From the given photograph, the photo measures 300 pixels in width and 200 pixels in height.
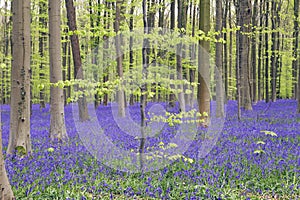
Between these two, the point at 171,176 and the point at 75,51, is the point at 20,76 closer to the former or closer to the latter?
the point at 171,176

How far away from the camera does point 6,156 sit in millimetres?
8109

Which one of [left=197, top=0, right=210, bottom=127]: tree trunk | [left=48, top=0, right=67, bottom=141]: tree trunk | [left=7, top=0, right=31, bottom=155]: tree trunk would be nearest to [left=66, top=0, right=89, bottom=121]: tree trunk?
[left=48, top=0, right=67, bottom=141]: tree trunk

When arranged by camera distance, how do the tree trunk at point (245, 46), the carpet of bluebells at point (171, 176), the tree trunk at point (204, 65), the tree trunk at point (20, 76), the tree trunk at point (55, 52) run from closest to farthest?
the carpet of bluebells at point (171, 176), the tree trunk at point (20, 76), the tree trunk at point (55, 52), the tree trunk at point (204, 65), the tree trunk at point (245, 46)

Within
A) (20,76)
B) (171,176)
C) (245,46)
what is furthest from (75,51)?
(171,176)

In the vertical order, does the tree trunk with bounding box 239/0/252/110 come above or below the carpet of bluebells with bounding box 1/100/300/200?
above

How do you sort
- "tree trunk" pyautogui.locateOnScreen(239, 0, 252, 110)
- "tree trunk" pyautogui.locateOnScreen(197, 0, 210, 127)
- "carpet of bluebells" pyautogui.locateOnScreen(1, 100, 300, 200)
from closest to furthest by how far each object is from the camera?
"carpet of bluebells" pyautogui.locateOnScreen(1, 100, 300, 200)
"tree trunk" pyautogui.locateOnScreen(197, 0, 210, 127)
"tree trunk" pyautogui.locateOnScreen(239, 0, 252, 110)

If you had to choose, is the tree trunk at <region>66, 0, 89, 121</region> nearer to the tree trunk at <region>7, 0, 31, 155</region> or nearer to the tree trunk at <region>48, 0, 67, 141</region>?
the tree trunk at <region>48, 0, 67, 141</region>

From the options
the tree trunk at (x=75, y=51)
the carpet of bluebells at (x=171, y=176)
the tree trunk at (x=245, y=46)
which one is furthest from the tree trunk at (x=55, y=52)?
the tree trunk at (x=245, y=46)

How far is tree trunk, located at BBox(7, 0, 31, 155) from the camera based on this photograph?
26.5ft

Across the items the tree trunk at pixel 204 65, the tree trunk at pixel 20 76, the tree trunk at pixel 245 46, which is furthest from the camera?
the tree trunk at pixel 245 46

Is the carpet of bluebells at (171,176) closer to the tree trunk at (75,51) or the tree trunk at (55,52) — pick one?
the tree trunk at (55,52)

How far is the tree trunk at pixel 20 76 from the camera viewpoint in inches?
317

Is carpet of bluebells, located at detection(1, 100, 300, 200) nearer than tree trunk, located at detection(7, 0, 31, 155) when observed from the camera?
Yes

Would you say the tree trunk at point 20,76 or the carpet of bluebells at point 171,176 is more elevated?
the tree trunk at point 20,76
